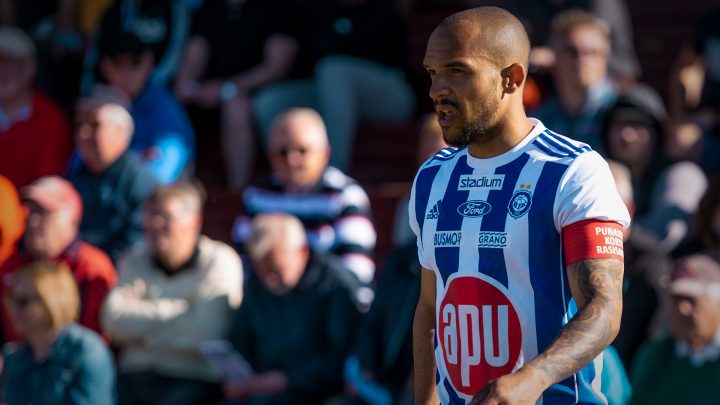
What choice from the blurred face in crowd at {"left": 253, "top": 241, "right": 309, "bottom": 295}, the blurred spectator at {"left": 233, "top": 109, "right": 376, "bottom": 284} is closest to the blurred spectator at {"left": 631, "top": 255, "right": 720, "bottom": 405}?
the blurred spectator at {"left": 233, "top": 109, "right": 376, "bottom": 284}

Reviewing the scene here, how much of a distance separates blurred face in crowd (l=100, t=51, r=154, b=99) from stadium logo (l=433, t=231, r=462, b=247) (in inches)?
211

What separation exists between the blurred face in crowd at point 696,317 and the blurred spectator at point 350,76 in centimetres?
301

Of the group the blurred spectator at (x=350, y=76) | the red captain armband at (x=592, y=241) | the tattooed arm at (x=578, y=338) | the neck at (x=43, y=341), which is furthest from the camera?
the blurred spectator at (x=350, y=76)

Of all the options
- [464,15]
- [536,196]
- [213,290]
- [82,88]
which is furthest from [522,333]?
[82,88]

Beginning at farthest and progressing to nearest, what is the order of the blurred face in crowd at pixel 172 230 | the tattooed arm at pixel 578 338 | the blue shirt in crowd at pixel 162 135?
1. the blue shirt in crowd at pixel 162 135
2. the blurred face in crowd at pixel 172 230
3. the tattooed arm at pixel 578 338

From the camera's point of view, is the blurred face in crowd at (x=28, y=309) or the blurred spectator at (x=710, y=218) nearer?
the blurred spectator at (x=710, y=218)

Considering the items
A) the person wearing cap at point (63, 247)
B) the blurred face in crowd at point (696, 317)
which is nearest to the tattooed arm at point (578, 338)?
the blurred face in crowd at point (696, 317)

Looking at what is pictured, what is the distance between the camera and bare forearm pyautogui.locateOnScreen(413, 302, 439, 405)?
4.00 m

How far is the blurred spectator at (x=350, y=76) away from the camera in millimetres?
8578

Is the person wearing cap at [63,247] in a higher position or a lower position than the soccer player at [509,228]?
lower

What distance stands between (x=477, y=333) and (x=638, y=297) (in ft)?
10.5

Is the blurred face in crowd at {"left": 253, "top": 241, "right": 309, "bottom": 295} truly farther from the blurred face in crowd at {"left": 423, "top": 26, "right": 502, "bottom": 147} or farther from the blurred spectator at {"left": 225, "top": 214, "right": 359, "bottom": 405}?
the blurred face in crowd at {"left": 423, "top": 26, "right": 502, "bottom": 147}

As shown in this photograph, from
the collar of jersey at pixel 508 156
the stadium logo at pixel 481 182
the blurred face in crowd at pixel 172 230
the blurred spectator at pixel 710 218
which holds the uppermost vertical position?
the collar of jersey at pixel 508 156

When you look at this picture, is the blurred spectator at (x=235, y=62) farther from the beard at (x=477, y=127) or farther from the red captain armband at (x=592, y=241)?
the red captain armband at (x=592, y=241)
